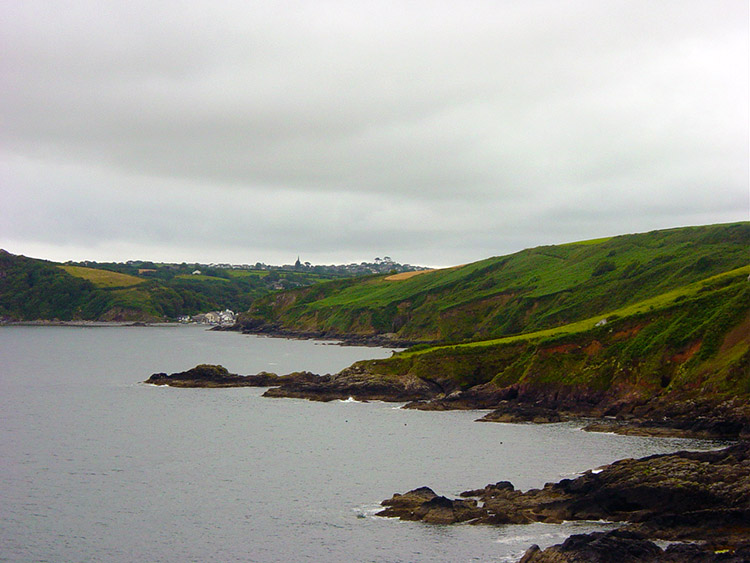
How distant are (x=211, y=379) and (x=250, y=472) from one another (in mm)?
54760

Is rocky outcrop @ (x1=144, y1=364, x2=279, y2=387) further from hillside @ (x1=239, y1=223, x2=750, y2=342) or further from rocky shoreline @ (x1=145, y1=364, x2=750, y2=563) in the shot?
rocky shoreline @ (x1=145, y1=364, x2=750, y2=563)

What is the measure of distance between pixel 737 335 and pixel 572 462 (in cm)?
2904

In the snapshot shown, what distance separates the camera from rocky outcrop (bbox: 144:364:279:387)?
354ft

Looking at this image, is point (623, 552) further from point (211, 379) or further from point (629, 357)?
point (211, 379)

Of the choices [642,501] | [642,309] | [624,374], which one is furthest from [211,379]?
[642,501]

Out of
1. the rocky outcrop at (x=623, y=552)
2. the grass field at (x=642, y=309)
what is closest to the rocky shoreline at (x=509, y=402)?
the grass field at (x=642, y=309)

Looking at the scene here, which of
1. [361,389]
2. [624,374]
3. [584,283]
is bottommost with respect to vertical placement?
[361,389]

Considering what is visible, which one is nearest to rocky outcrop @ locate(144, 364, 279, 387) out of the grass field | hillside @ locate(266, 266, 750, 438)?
hillside @ locate(266, 266, 750, 438)

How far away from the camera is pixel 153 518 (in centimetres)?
4497

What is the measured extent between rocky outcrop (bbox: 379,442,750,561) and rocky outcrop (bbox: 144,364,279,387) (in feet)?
212

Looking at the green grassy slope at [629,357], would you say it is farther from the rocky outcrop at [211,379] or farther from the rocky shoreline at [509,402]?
the rocky outcrop at [211,379]

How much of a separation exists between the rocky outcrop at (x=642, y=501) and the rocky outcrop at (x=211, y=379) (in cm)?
6461

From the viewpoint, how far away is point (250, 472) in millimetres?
56188

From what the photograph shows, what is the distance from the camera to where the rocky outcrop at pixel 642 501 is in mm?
38125
